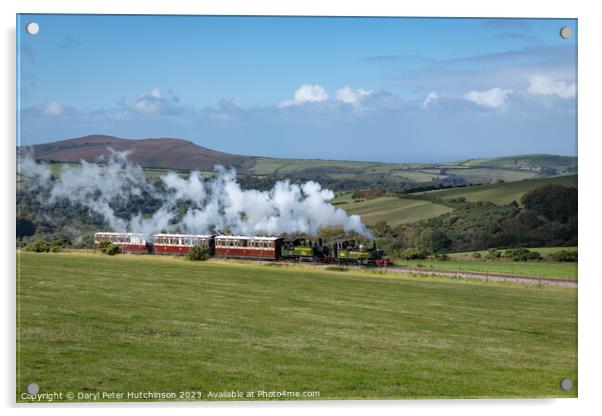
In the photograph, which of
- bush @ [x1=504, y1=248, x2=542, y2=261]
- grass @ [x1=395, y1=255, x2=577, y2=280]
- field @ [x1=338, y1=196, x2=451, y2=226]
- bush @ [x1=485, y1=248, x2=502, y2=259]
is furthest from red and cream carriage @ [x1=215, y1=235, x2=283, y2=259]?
bush @ [x1=504, y1=248, x2=542, y2=261]

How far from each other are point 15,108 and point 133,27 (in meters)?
1.64

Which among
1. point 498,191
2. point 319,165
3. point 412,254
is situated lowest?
point 412,254

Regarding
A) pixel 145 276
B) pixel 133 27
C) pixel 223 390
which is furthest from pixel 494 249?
pixel 133 27

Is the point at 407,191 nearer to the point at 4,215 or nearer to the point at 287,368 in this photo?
the point at 287,368

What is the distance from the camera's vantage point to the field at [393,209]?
877 centimetres

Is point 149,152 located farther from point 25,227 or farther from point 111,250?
point 25,227

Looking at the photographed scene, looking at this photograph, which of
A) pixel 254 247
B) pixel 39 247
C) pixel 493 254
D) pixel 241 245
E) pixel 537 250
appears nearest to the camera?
pixel 39 247

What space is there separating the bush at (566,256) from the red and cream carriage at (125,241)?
5.22 m

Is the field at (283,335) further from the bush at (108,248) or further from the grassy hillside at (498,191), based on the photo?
the grassy hillside at (498,191)

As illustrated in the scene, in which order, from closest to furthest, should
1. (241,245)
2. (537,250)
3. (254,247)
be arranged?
(537,250) → (241,245) → (254,247)

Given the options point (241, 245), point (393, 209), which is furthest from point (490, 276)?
point (241, 245)

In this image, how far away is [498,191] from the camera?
28.4 feet

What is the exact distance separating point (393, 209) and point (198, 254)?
282 centimetres

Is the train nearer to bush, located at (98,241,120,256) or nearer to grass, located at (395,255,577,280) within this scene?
bush, located at (98,241,120,256)
